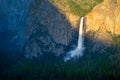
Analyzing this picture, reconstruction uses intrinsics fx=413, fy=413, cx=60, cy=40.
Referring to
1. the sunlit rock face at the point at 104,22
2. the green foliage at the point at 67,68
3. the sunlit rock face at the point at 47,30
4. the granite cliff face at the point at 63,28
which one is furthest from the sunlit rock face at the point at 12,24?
the sunlit rock face at the point at 104,22

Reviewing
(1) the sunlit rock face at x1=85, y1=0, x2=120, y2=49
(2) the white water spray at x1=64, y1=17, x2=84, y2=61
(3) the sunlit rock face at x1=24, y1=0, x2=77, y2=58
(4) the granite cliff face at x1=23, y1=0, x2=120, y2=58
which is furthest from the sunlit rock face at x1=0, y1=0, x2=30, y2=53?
(1) the sunlit rock face at x1=85, y1=0, x2=120, y2=49

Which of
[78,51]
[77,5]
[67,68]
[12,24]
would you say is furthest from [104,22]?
[12,24]

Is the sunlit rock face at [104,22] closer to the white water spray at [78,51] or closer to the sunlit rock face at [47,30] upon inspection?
the white water spray at [78,51]

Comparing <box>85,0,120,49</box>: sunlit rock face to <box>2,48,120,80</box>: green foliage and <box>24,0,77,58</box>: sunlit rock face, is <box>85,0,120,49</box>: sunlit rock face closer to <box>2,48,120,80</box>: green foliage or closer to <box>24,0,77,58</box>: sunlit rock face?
<box>24,0,77,58</box>: sunlit rock face

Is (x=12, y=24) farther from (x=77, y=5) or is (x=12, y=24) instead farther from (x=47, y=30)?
(x=77, y=5)

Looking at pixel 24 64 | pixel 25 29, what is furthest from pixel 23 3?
pixel 24 64

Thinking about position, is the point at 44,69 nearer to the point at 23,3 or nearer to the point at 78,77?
the point at 78,77
